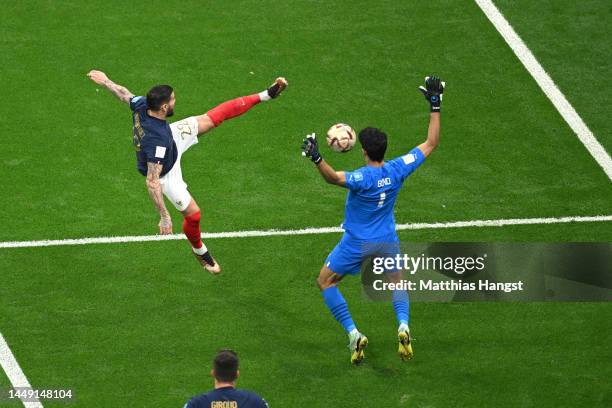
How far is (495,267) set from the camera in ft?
55.4

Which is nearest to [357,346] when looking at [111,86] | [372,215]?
[372,215]

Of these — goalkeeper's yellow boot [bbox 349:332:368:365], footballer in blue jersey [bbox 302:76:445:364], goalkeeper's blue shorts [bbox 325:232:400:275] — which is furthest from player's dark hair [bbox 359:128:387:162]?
goalkeeper's yellow boot [bbox 349:332:368:365]

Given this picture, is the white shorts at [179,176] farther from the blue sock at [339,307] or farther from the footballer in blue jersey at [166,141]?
the blue sock at [339,307]

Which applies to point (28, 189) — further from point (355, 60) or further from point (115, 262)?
point (355, 60)

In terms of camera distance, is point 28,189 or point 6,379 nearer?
point 6,379

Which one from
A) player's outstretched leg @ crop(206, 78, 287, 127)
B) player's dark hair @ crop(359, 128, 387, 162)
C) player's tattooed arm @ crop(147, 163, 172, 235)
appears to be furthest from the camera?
player's outstretched leg @ crop(206, 78, 287, 127)

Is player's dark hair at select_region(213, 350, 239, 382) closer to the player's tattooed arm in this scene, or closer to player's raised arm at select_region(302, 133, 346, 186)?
player's raised arm at select_region(302, 133, 346, 186)

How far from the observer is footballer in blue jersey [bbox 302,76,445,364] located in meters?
14.4

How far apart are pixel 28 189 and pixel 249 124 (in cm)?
359

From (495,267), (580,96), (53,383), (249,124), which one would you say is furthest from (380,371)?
(580,96)

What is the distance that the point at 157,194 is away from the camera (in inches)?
603

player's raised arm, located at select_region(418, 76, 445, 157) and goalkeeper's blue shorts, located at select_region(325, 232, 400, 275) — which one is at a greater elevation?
player's raised arm, located at select_region(418, 76, 445, 157)

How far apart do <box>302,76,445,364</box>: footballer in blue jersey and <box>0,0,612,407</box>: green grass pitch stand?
64cm

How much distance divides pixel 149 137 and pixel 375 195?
2.97 m
